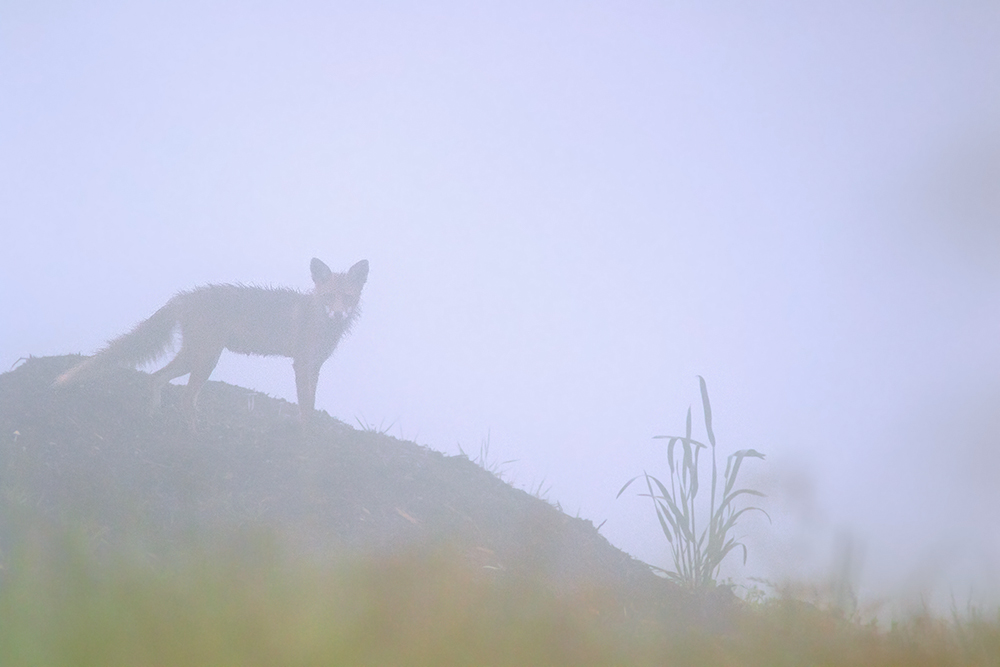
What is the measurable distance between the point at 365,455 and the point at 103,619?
4620mm

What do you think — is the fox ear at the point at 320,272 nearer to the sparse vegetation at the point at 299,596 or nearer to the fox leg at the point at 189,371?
the fox leg at the point at 189,371

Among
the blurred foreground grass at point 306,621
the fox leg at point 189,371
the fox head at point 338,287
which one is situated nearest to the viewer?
the blurred foreground grass at point 306,621

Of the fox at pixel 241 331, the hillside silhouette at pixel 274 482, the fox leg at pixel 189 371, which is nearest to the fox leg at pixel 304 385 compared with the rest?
the fox at pixel 241 331

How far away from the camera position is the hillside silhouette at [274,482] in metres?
3.95

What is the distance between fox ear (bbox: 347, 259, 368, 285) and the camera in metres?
5.51

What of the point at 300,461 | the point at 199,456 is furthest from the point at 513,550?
the point at 199,456

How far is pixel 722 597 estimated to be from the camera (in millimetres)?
4809

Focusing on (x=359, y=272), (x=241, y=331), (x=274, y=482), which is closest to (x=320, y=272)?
(x=359, y=272)

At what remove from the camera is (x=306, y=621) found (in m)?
1.05

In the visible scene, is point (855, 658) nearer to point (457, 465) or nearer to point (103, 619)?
point (103, 619)

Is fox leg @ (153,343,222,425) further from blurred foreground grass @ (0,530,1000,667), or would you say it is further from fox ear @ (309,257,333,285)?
blurred foreground grass @ (0,530,1000,667)

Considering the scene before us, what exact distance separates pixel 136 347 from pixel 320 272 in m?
1.79

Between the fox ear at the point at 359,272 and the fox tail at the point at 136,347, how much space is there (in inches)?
67.0

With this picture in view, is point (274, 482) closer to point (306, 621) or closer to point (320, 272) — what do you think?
point (320, 272)
